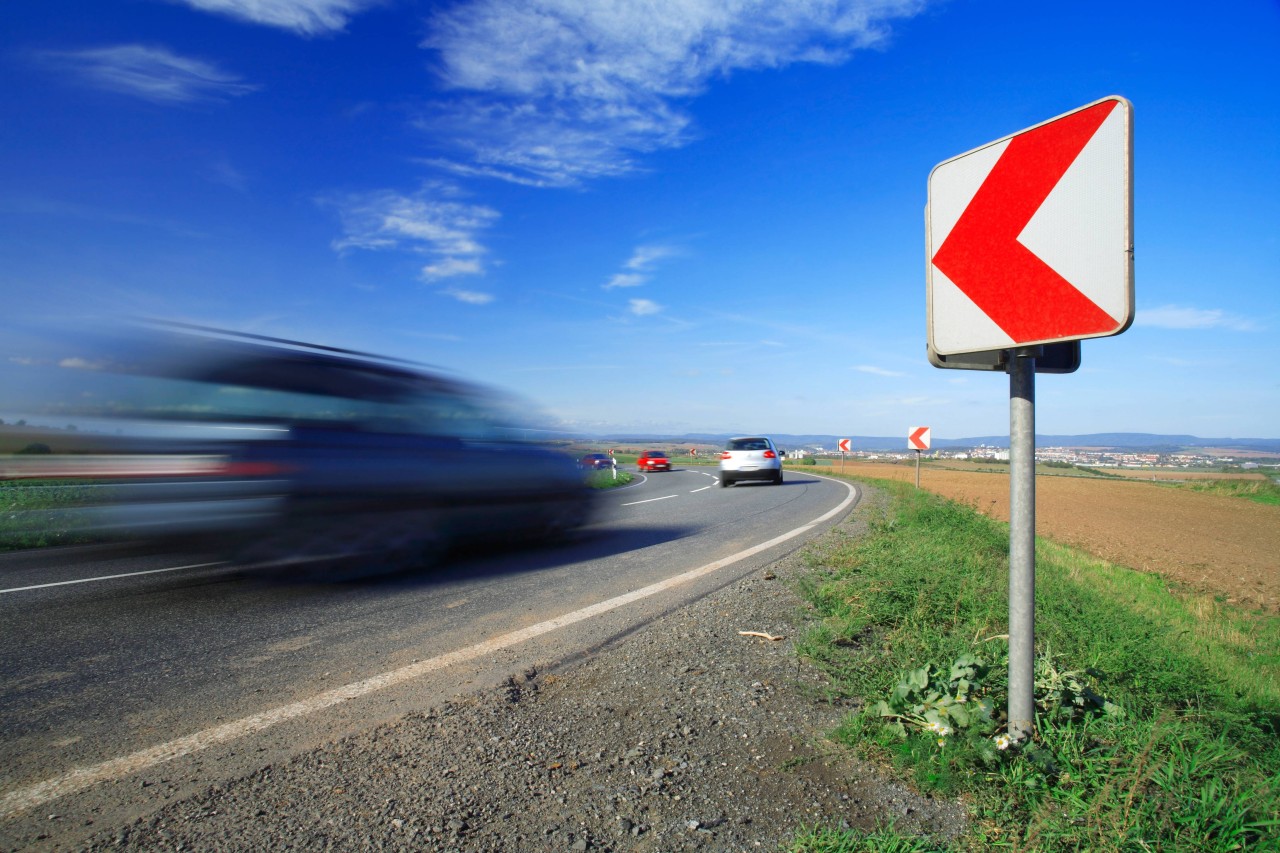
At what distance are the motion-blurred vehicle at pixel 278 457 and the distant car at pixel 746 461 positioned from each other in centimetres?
1469

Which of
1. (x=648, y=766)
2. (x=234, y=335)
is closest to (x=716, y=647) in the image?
(x=648, y=766)

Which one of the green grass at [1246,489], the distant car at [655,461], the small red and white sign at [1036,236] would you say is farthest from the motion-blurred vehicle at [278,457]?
the green grass at [1246,489]

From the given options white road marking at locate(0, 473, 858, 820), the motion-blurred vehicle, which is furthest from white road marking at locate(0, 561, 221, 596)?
white road marking at locate(0, 473, 858, 820)

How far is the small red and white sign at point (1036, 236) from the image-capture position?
2092 millimetres

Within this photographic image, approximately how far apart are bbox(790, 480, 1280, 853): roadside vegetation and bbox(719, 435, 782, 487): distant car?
15.7 metres

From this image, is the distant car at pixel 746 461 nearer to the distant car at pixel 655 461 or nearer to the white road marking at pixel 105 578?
the white road marking at pixel 105 578

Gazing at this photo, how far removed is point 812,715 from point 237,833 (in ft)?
6.94

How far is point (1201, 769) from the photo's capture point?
2193mm

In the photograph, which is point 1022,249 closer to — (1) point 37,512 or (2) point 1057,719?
(2) point 1057,719

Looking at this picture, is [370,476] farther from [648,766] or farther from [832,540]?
[832,540]

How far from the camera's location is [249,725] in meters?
2.83

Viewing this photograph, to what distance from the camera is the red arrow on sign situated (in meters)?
2.17

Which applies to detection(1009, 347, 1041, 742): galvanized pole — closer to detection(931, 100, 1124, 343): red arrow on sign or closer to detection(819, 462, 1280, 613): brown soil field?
detection(931, 100, 1124, 343): red arrow on sign

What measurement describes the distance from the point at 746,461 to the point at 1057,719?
1876 centimetres
